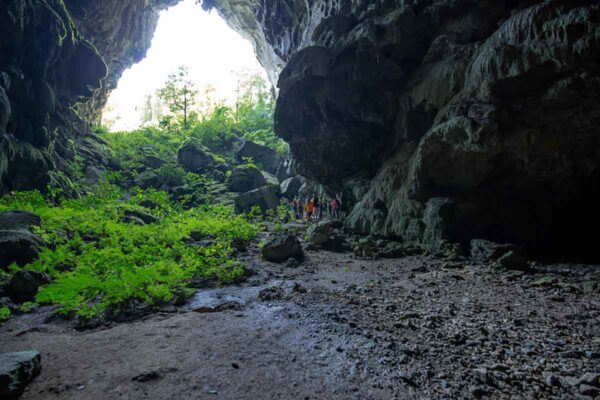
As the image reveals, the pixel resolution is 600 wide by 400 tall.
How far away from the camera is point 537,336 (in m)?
4.91

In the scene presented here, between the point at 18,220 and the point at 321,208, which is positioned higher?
the point at 321,208

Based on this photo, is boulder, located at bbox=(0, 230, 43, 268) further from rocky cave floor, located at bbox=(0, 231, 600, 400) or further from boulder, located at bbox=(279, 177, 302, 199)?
boulder, located at bbox=(279, 177, 302, 199)

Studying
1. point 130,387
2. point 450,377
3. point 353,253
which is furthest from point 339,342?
point 353,253

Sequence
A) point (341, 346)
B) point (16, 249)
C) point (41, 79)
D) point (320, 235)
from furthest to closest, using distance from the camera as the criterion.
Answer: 1. point (41, 79)
2. point (320, 235)
3. point (16, 249)
4. point (341, 346)

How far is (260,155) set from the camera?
135 feet

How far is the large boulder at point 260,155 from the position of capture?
4056 centimetres

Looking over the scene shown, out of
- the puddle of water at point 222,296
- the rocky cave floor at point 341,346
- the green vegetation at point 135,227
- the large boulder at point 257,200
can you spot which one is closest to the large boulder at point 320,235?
the green vegetation at point 135,227

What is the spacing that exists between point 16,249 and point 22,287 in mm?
2189

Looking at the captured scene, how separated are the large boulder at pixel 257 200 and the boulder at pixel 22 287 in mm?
19015

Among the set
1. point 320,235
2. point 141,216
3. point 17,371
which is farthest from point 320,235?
point 17,371

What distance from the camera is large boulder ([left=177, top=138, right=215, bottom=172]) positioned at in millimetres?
36188

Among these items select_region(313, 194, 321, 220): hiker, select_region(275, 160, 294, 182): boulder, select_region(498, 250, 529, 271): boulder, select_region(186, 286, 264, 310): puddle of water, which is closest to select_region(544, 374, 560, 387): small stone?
select_region(186, 286, 264, 310): puddle of water

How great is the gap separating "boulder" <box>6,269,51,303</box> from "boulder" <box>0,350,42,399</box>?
159 inches

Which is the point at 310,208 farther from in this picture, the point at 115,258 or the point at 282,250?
the point at 115,258
